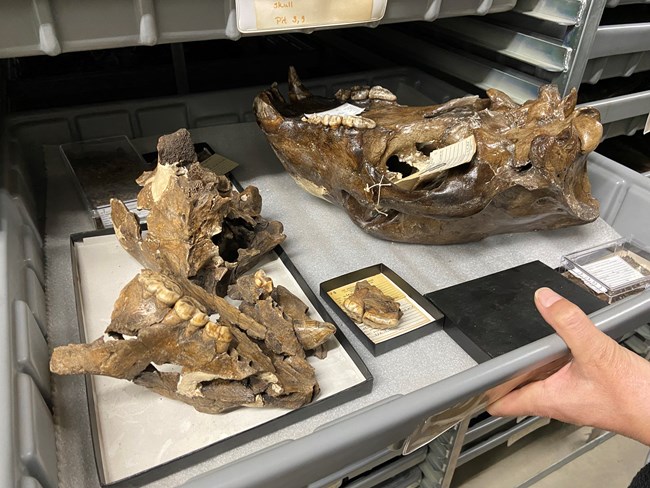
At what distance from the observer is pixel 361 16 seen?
84 cm

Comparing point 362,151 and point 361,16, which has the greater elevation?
point 361,16

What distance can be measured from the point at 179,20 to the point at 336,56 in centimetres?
113

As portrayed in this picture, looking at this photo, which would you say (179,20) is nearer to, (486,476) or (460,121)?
(460,121)

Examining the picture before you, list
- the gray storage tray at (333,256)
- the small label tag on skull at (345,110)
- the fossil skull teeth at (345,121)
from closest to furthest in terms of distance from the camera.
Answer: the gray storage tray at (333,256) < the fossil skull teeth at (345,121) < the small label tag on skull at (345,110)

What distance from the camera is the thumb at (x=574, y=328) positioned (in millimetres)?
648

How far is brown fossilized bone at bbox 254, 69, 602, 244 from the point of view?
85 cm

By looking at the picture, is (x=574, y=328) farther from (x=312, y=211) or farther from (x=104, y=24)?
(x=104, y=24)

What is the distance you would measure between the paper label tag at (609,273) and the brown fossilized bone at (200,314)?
53 centimetres

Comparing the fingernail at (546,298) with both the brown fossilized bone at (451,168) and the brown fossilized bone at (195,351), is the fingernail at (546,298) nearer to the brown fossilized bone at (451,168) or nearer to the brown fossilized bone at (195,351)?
the brown fossilized bone at (451,168)

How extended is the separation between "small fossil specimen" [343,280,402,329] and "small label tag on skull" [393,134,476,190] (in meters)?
0.20

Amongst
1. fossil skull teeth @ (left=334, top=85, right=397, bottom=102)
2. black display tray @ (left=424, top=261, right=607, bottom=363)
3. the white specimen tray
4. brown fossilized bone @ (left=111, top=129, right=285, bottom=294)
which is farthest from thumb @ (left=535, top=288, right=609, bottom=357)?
fossil skull teeth @ (left=334, top=85, right=397, bottom=102)

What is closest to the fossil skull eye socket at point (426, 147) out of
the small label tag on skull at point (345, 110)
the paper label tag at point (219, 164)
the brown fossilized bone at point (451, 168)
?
the brown fossilized bone at point (451, 168)

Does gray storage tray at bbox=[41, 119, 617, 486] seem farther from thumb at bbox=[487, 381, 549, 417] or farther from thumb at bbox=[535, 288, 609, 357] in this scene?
thumb at bbox=[535, 288, 609, 357]

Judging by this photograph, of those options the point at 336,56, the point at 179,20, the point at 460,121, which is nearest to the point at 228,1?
→ the point at 179,20
